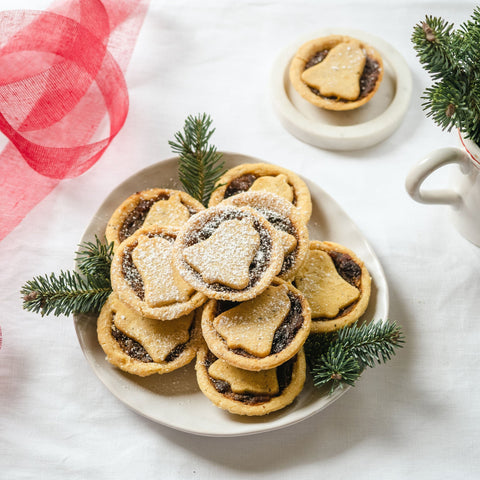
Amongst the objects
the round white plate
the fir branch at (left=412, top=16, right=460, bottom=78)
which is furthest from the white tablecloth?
the fir branch at (left=412, top=16, right=460, bottom=78)

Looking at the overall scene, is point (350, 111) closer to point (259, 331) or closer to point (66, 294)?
point (259, 331)

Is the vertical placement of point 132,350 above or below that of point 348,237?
below

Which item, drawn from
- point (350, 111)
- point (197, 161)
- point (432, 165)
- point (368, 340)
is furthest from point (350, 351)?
point (350, 111)

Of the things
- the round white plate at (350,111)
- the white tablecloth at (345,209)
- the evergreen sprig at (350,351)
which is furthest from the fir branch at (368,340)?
the round white plate at (350,111)

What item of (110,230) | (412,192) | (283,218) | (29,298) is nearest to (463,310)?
(412,192)

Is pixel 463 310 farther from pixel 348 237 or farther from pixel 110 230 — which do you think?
pixel 110 230

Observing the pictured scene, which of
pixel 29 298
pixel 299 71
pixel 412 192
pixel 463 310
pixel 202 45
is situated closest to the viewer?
pixel 29 298

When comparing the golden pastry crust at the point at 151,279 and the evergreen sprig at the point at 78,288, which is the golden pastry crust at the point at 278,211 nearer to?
the golden pastry crust at the point at 151,279

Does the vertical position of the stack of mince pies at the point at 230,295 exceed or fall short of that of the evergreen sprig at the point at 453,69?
it falls short
